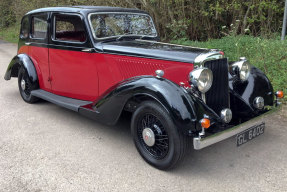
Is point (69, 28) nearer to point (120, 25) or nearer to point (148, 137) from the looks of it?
point (120, 25)

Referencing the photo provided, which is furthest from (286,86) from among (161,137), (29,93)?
(29,93)

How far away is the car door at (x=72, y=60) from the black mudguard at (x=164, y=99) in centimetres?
77

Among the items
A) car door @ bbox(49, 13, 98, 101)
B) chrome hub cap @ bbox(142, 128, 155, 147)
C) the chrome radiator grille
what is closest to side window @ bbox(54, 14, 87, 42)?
car door @ bbox(49, 13, 98, 101)

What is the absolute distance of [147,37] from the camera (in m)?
4.22

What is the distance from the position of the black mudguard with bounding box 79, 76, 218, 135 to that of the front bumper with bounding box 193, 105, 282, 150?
0.12 m

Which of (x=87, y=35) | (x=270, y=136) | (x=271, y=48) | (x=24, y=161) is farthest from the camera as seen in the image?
(x=271, y=48)

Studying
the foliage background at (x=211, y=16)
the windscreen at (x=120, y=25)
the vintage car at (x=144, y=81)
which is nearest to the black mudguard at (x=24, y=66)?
the vintage car at (x=144, y=81)

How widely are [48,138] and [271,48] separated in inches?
182

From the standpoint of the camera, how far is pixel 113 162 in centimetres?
299

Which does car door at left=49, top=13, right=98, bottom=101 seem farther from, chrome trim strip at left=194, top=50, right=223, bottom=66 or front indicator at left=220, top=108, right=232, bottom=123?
front indicator at left=220, top=108, right=232, bottom=123

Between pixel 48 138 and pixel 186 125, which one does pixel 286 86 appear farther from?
pixel 48 138

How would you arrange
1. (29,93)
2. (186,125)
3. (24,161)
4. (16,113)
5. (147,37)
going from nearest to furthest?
(186,125), (24,161), (147,37), (16,113), (29,93)

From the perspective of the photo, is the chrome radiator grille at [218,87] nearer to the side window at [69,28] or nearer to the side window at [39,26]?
the side window at [69,28]

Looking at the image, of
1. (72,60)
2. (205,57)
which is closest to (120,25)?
(72,60)
